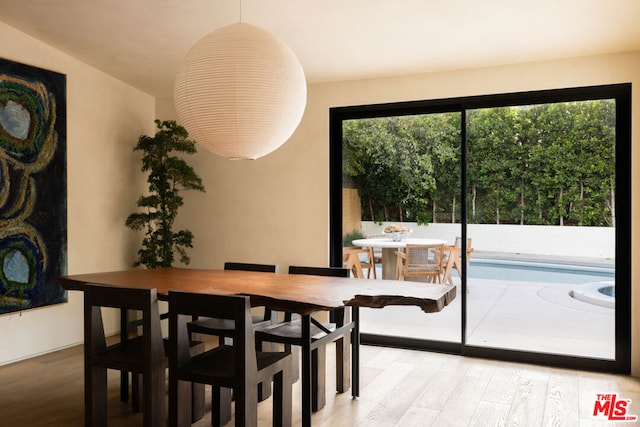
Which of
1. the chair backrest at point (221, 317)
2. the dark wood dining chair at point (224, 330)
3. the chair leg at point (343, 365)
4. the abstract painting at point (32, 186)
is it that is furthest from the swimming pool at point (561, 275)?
the abstract painting at point (32, 186)

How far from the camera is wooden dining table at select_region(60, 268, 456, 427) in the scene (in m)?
2.63

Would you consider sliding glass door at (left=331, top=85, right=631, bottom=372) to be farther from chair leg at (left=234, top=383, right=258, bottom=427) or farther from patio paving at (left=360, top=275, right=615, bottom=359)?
chair leg at (left=234, top=383, right=258, bottom=427)

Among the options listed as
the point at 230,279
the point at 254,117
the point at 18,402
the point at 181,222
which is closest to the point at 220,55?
the point at 254,117

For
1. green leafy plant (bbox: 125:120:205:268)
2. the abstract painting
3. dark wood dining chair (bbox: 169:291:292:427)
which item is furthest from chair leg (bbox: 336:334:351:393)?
the abstract painting

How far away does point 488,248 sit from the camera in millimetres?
4500

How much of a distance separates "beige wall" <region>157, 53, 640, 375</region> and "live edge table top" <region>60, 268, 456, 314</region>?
146 centimetres

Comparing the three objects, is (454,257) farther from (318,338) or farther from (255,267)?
(318,338)

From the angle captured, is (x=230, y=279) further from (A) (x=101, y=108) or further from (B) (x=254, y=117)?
(A) (x=101, y=108)

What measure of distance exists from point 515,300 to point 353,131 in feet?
6.83

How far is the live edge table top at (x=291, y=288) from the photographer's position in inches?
103

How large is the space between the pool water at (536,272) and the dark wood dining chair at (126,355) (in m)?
2.77

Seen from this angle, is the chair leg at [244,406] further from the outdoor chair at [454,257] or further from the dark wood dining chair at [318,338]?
the outdoor chair at [454,257]

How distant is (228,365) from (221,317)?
0.31m

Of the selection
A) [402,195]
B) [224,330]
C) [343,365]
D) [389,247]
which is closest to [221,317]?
[224,330]
